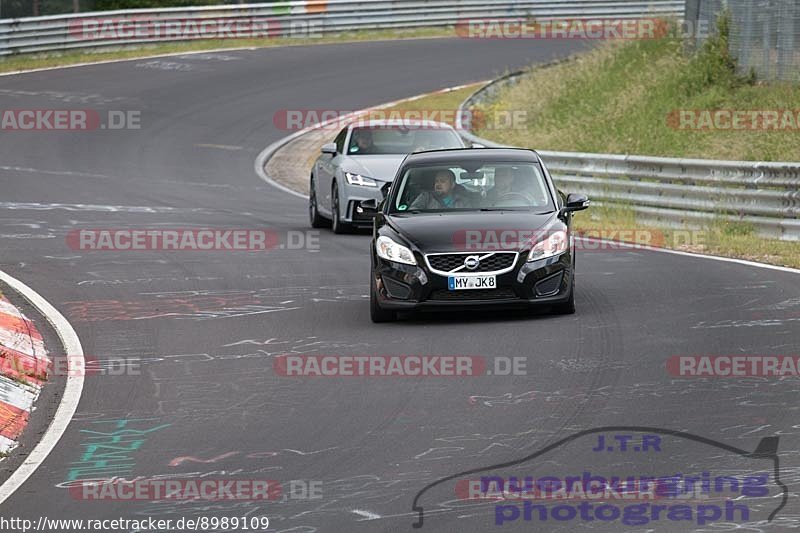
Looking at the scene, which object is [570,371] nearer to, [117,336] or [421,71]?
[117,336]

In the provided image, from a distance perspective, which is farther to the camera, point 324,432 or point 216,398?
point 216,398

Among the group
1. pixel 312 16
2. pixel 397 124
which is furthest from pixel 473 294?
pixel 312 16

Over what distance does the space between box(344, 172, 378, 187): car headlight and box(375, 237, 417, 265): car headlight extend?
673 cm

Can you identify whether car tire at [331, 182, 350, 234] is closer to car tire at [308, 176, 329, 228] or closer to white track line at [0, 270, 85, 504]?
car tire at [308, 176, 329, 228]

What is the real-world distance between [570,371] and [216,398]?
2.41 m

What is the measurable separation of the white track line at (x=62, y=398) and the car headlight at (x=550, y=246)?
377 centimetres

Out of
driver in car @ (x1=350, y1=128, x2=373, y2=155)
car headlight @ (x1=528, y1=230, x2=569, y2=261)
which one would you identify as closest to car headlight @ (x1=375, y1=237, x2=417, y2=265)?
car headlight @ (x1=528, y1=230, x2=569, y2=261)

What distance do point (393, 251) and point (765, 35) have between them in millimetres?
16905

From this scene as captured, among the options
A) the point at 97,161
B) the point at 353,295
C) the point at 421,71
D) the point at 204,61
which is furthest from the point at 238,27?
the point at 353,295

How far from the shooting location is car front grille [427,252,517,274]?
12000mm

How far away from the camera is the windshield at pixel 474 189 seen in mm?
13070

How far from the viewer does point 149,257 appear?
1720 centimetres

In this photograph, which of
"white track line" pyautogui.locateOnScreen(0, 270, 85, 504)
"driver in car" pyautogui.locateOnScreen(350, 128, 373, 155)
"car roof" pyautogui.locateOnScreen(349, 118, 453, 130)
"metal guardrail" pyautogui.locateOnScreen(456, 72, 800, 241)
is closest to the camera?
"white track line" pyautogui.locateOnScreen(0, 270, 85, 504)

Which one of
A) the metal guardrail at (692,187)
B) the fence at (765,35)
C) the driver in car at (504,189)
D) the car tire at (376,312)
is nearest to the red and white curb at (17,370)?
the car tire at (376,312)
